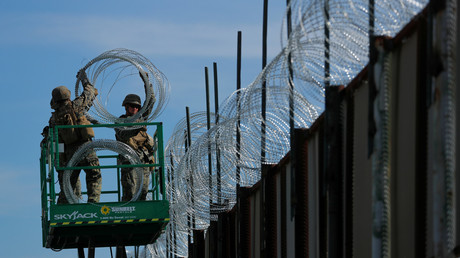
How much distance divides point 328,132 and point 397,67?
187 centimetres

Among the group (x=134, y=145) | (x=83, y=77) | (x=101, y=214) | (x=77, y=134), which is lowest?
(x=101, y=214)

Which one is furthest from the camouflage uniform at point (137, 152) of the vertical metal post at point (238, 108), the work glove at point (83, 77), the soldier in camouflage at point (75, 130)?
the vertical metal post at point (238, 108)

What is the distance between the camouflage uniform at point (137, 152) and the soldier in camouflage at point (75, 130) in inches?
27.1

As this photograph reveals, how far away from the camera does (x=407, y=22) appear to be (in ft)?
27.8

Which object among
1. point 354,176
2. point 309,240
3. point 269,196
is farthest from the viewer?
point 269,196

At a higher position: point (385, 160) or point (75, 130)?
point (75, 130)

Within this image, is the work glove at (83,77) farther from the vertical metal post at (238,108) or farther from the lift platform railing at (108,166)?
the vertical metal post at (238,108)

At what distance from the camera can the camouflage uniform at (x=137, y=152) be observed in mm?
17125

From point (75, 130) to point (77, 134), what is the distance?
94 mm

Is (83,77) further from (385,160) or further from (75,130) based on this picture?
(385,160)

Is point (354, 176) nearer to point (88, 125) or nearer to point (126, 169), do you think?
point (88, 125)

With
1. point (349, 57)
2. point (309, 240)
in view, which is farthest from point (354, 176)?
point (309, 240)

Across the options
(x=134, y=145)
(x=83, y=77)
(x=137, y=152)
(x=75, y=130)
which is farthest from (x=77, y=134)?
(x=137, y=152)

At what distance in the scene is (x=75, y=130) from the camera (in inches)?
648
